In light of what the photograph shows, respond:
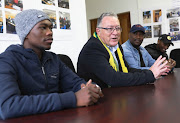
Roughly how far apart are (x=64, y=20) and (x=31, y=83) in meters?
1.41

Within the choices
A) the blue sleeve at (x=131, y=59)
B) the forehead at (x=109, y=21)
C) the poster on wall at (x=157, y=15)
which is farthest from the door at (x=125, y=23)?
the forehead at (x=109, y=21)

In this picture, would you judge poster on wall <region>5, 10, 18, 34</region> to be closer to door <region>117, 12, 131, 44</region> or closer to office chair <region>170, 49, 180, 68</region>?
office chair <region>170, 49, 180, 68</region>

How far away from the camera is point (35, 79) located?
3.05 feet

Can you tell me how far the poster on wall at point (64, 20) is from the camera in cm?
211

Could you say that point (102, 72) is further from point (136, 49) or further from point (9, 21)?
point (136, 49)

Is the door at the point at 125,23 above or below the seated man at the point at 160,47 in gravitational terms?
above

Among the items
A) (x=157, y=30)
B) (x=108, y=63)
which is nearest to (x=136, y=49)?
(x=108, y=63)

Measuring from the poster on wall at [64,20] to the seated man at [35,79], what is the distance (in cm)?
109

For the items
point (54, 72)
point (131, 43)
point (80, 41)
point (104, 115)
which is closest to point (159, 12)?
point (131, 43)

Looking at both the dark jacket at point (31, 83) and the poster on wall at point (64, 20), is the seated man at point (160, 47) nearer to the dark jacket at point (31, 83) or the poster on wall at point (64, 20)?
the poster on wall at point (64, 20)

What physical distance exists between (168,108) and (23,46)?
81 centimetres

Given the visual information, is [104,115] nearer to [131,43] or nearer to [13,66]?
[13,66]

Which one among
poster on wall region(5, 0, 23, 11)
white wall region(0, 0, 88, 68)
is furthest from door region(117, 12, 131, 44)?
poster on wall region(5, 0, 23, 11)

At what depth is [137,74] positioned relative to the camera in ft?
4.17
